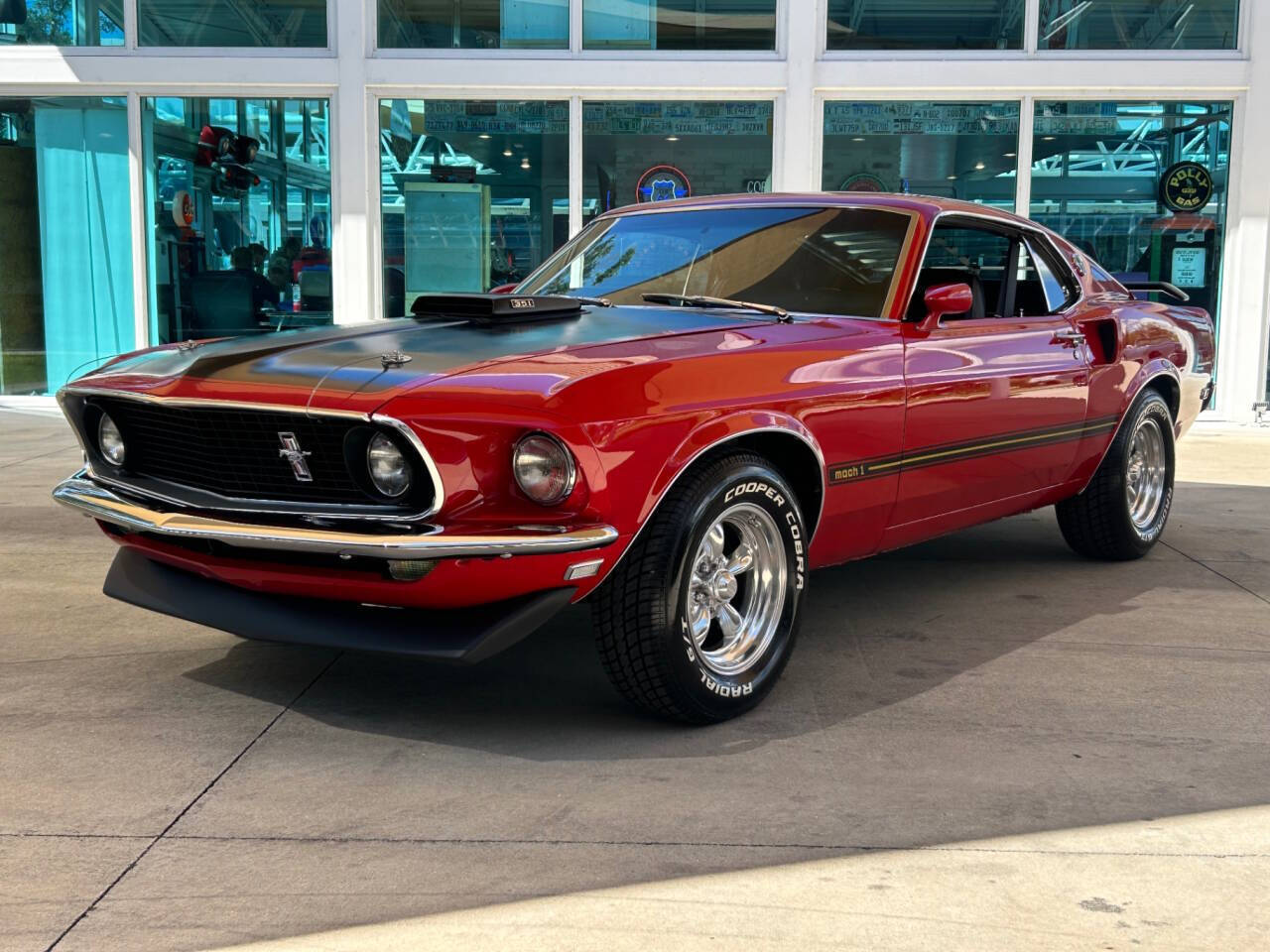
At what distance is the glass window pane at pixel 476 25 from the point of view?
1120 cm

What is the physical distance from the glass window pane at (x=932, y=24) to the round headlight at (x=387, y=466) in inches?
352

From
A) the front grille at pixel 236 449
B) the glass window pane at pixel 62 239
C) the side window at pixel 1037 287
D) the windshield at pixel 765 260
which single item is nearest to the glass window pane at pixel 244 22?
the glass window pane at pixel 62 239

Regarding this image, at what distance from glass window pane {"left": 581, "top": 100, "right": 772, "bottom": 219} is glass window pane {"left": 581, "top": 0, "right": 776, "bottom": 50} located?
0.49 meters

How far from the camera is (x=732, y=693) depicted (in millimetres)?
3570

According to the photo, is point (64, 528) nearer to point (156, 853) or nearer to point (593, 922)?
point (156, 853)

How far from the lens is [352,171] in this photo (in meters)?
11.2

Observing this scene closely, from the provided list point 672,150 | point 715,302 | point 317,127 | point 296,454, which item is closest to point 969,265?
point 715,302

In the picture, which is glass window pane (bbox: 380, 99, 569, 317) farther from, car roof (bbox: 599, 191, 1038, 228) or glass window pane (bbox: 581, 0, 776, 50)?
car roof (bbox: 599, 191, 1038, 228)

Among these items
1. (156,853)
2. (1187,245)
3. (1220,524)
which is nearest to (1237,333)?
(1187,245)

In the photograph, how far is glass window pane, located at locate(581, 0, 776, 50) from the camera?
11086 millimetres

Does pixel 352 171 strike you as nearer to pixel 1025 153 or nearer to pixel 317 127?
pixel 317 127

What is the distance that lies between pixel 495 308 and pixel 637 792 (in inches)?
61.8

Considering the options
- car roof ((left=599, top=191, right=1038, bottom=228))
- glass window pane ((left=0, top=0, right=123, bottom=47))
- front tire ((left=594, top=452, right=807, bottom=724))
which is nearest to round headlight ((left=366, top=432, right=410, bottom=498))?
front tire ((left=594, top=452, right=807, bottom=724))

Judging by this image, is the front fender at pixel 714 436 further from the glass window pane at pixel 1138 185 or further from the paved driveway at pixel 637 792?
the glass window pane at pixel 1138 185
